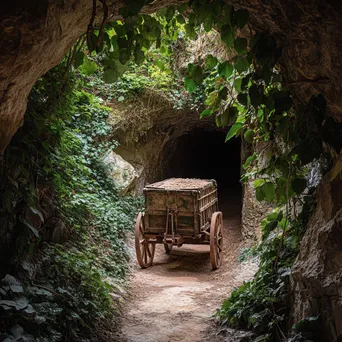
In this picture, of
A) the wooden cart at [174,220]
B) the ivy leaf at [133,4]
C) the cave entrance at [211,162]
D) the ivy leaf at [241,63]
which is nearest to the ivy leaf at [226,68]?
the ivy leaf at [241,63]

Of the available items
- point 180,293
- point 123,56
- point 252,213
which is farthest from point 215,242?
point 123,56

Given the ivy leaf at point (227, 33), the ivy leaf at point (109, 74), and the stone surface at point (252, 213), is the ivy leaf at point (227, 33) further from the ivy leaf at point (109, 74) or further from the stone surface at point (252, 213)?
the stone surface at point (252, 213)

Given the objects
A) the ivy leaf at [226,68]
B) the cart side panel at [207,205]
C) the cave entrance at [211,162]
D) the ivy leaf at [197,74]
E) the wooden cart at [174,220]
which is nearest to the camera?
the ivy leaf at [226,68]

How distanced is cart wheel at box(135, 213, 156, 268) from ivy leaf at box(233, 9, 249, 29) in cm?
567

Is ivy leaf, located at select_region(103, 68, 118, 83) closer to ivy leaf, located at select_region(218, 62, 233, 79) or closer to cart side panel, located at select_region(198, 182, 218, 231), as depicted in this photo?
ivy leaf, located at select_region(218, 62, 233, 79)

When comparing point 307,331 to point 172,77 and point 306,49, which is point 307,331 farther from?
point 172,77

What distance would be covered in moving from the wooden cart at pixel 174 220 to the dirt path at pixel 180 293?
47cm

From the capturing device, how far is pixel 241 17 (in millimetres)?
3316

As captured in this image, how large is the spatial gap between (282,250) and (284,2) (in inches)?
109

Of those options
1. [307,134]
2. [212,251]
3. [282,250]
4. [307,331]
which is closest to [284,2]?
[307,134]

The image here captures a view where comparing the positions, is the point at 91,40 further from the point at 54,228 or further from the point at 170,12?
the point at 54,228

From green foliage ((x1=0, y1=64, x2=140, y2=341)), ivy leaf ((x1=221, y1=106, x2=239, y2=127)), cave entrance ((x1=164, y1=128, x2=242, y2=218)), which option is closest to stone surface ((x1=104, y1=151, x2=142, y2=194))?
green foliage ((x1=0, y1=64, x2=140, y2=341))

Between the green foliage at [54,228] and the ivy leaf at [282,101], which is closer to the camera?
the ivy leaf at [282,101]

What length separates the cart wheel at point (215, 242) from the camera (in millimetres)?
8433
